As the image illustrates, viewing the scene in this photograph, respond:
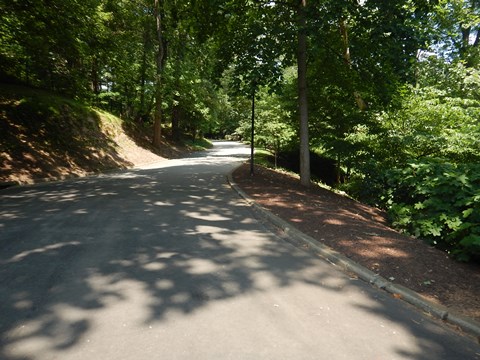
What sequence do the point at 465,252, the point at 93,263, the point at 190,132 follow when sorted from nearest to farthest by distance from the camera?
the point at 93,263, the point at 465,252, the point at 190,132

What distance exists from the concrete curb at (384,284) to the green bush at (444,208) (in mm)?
1598

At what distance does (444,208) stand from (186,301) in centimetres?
504

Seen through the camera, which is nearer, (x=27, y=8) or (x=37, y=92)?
(x=27, y=8)

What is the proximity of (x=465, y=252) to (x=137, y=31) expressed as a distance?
26058 mm

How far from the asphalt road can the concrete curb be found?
14 centimetres

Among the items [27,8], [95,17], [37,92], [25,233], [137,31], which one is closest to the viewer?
[25,233]

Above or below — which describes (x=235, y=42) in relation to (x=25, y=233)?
above

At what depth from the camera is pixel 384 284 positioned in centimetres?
389

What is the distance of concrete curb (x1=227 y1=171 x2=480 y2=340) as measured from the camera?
315 centimetres

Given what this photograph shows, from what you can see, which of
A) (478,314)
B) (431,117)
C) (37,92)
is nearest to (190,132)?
(37,92)

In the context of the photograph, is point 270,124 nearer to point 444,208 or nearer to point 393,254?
point 444,208

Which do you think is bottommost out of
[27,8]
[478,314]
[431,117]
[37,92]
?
[478,314]

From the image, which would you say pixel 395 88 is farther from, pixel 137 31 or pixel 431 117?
pixel 137 31

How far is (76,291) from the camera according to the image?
3.49 meters
